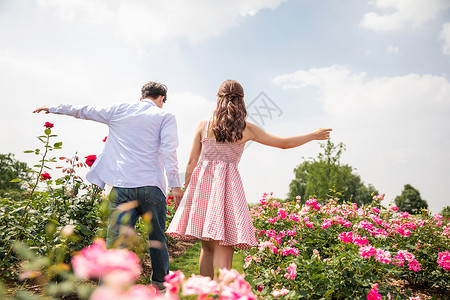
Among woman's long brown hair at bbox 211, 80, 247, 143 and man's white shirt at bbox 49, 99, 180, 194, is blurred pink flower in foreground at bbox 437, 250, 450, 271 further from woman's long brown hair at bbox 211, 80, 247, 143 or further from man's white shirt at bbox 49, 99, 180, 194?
man's white shirt at bbox 49, 99, 180, 194

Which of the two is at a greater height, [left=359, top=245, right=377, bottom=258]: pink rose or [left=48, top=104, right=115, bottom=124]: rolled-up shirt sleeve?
[left=48, top=104, right=115, bottom=124]: rolled-up shirt sleeve

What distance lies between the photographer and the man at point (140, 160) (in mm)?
2840

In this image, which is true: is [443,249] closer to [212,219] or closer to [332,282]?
[332,282]

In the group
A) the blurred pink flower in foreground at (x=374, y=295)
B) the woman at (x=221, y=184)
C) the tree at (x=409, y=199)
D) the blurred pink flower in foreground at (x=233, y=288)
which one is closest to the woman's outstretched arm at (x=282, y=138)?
the woman at (x=221, y=184)

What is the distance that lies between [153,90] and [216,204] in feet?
4.29

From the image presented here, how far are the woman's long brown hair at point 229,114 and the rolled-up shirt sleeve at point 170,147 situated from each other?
0.37m

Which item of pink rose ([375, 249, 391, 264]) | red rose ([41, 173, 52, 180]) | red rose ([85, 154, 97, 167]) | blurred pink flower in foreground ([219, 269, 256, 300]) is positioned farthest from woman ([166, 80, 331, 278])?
blurred pink flower in foreground ([219, 269, 256, 300])

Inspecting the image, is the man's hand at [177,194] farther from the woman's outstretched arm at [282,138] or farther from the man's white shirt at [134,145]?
the woman's outstretched arm at [282,138]

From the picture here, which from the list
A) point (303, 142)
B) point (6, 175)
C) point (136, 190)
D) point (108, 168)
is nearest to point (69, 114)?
point (108, 168)

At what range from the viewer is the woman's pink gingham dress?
2789 millimetres

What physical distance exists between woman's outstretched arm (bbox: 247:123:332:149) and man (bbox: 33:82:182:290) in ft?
2.41

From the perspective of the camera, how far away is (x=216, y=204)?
2.87 metres

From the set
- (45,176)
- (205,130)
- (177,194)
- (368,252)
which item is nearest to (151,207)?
(177,194)

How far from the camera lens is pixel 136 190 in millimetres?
2834
